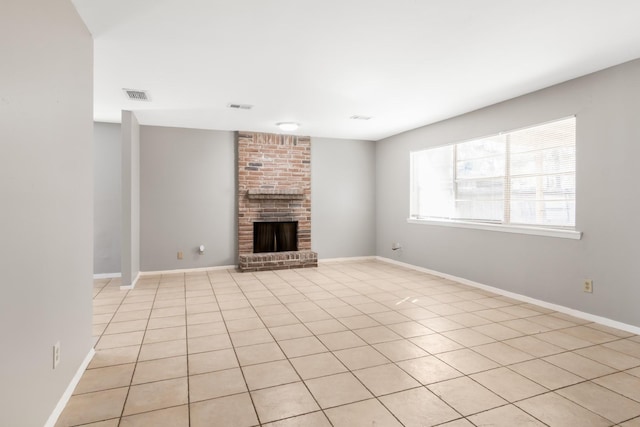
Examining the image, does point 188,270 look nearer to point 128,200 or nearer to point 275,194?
point 128,200

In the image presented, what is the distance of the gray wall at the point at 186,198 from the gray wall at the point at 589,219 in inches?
154

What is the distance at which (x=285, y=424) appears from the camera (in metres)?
1.87

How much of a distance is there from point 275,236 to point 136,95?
3263mm

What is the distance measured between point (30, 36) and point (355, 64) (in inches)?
93.9

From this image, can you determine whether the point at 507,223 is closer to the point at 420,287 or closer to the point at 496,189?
the point at 496,189

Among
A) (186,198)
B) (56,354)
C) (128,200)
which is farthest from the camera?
(186,198)

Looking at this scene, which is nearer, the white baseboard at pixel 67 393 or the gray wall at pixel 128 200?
the white baseboard at pixel 67 393

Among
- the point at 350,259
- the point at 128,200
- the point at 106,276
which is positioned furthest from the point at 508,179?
the point at 106,276

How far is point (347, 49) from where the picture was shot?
2924 millimetres

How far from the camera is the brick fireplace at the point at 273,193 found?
20.3 ft

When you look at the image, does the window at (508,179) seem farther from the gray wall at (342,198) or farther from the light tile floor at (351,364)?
the gray wall at (342,198)

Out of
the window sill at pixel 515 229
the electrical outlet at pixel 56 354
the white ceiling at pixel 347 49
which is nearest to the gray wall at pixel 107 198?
the white ceiling at pixel 347 49

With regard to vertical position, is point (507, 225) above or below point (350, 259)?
above

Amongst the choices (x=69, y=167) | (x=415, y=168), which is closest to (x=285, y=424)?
(x=69, y=167)
